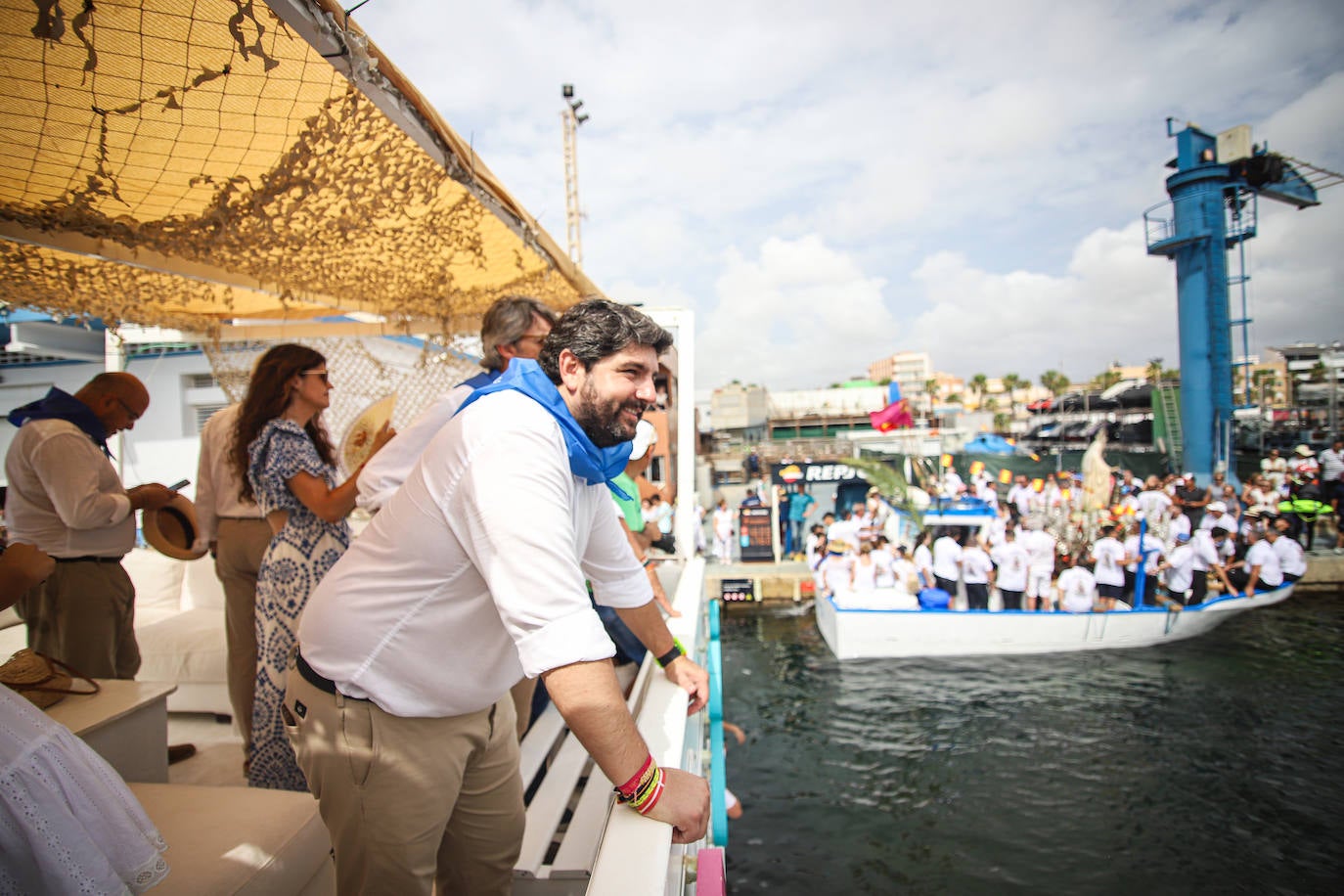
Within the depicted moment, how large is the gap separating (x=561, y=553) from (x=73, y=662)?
2.54 meters

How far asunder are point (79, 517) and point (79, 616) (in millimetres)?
453

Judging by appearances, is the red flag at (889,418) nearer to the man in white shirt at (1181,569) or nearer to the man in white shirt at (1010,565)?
the man in white shirt at (1010,565)

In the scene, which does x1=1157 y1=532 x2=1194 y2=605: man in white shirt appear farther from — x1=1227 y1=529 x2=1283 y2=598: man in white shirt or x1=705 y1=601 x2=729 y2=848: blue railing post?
x1=705 y1=601 x2=729 y2=848: blue railing post

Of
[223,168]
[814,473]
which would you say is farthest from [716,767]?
[814,473]

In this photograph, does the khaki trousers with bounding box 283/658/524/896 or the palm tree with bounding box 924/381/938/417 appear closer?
the khaki trousers with bounding box 283/658/524/896

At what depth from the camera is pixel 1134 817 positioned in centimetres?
751

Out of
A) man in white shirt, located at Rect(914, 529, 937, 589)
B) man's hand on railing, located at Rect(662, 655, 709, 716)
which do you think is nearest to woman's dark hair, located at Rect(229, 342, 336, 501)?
man's hand on railing, located at Rect(662, 655, 709, 716)

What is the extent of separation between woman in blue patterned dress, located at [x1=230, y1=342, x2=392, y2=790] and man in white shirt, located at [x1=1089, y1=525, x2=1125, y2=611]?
12370 mm

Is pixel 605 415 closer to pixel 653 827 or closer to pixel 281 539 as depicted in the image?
pixel 653 827

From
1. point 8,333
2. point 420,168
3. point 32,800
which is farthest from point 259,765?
point 8,333

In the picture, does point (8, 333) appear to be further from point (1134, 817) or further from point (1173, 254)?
point (1173, 254)

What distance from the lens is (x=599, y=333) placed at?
128cm

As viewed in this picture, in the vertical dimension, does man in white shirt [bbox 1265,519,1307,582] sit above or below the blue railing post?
below

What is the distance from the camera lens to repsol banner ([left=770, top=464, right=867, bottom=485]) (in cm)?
1667
